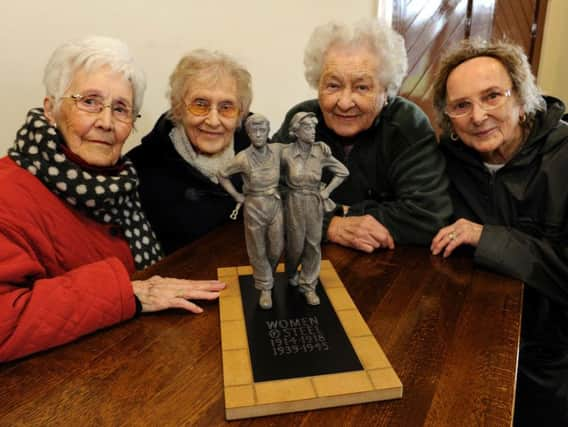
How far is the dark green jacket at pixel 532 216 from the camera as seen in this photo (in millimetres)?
1200

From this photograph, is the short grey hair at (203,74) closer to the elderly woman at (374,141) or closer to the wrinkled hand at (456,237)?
the elderly woman at (374,141)

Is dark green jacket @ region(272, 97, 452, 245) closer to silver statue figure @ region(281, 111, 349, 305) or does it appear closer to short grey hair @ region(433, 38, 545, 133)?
short grey hair @ region(433, 38, 545, 133)

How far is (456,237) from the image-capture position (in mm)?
1314

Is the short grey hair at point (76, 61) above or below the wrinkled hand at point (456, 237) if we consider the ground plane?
above

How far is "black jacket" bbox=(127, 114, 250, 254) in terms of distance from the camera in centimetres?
158

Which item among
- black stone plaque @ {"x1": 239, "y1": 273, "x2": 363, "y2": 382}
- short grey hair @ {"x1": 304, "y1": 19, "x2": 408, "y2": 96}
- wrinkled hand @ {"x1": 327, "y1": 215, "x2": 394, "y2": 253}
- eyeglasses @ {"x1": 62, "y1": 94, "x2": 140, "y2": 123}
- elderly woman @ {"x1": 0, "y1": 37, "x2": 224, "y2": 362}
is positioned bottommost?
wrinkled hand @ {"x1": 327, "y1": 215, "x2": 394, "y2": 253}

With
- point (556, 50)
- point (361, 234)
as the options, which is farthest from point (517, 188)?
point (556, 50)

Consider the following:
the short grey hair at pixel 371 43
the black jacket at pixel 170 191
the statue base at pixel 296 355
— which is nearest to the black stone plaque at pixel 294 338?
the statue base at pixel 296 355

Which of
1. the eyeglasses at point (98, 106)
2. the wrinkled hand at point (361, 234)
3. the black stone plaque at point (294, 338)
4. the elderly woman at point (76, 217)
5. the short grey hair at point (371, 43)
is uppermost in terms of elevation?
the short grey hair at point (371, 43)

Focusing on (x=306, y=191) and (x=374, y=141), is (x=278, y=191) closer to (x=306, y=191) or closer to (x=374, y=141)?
(x=306, y=191)

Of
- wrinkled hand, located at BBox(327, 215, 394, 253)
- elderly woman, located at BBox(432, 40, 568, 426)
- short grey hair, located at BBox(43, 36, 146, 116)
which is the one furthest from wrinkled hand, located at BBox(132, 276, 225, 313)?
elderly woman, located at BBox(432, 40, 568, 426)

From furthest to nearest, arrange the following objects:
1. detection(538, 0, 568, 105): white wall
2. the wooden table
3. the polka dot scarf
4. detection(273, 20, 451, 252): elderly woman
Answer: detection(538, 0, 568, 105): white wall → detection(273, 20, 451, 252): elderly woman → the polka dot scarf → the wooden table

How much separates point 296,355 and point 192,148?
975 mm

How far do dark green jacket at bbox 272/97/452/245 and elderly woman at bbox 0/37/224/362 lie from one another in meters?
0.60
